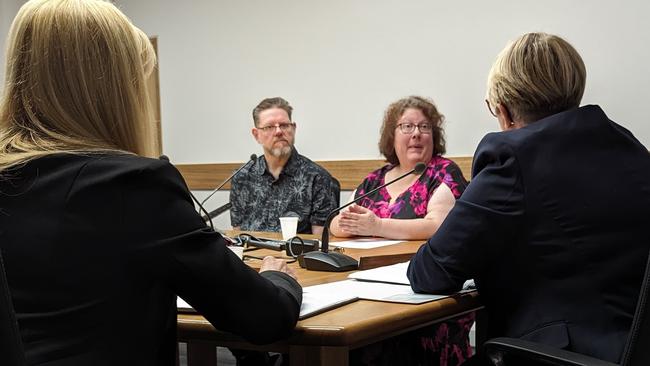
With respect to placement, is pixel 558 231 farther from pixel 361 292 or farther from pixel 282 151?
pixel 282 151

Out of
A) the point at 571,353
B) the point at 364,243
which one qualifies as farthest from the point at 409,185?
the point at 571,353

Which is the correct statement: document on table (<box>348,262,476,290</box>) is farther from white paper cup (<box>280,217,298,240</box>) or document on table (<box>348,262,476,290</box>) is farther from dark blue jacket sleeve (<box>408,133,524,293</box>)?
white paper cup (<box>280,217,298,240</box>)

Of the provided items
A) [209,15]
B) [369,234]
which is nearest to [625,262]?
[369,234]

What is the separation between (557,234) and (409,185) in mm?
1530

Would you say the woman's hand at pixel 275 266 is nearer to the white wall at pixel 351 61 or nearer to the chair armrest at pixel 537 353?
the chair armrest at pixel 537 353

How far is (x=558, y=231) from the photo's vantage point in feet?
4.56

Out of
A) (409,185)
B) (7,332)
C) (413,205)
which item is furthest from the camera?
(409,185)

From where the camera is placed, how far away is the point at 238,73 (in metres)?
4.88

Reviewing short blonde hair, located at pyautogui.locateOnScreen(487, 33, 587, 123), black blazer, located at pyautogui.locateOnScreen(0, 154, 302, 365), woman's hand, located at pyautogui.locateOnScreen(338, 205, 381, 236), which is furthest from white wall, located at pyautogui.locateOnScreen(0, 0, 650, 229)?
black blazer, located at pyautogui.locateOnScreen(0, 154, 302, 365)

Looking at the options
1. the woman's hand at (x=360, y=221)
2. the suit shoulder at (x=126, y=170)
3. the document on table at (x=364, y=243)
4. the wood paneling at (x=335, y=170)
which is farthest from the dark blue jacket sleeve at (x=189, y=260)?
the wood paneling at (x=335, y=170)

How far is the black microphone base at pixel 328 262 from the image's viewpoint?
71.7 inches

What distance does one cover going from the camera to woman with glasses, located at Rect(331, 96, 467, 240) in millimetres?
2584

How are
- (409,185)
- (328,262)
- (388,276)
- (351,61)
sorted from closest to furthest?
(388,276), (328,262), (409,185), (351,61)

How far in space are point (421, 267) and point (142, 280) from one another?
679mm
